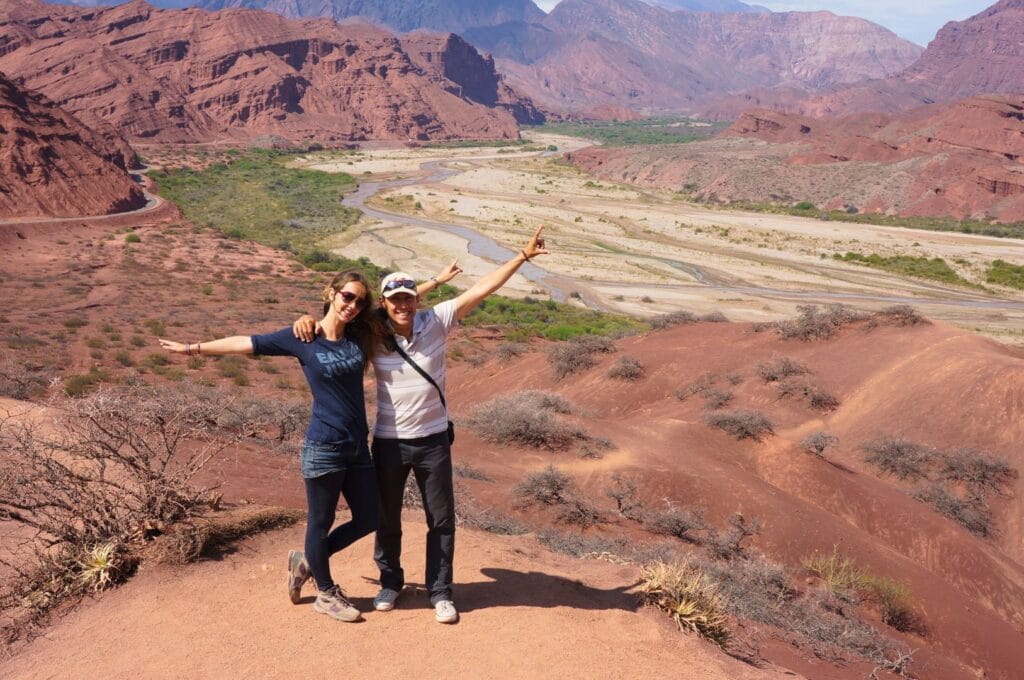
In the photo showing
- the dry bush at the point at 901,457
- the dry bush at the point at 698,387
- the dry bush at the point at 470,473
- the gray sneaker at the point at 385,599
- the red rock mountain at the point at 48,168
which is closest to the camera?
the gray sneaker at the point at 385,599

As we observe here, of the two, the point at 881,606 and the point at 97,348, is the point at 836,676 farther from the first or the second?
the point at 97,348

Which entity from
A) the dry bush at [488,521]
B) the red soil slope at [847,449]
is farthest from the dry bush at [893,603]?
the dry bush at [488,521]

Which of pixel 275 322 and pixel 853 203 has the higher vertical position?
pixel 853 203

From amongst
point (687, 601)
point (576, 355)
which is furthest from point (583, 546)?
point (576, 355)

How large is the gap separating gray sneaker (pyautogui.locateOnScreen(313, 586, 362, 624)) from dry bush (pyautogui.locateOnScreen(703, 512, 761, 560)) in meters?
5.98

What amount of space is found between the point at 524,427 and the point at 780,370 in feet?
27.8

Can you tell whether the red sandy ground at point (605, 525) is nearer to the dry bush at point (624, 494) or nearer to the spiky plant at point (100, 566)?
the spiky plant at point (100, 566)

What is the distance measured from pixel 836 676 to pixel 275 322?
949 inches

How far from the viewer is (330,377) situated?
3990 millimetres

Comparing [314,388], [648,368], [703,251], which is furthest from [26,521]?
[703,251]

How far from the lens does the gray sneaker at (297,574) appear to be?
4.39 metres

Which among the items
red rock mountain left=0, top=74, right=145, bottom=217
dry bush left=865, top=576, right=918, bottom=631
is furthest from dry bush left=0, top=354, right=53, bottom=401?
red rock mountain left=0, top=74, right=145, bottom=217

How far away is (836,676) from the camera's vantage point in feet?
18.1

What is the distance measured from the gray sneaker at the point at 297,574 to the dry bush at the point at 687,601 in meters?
2.34
